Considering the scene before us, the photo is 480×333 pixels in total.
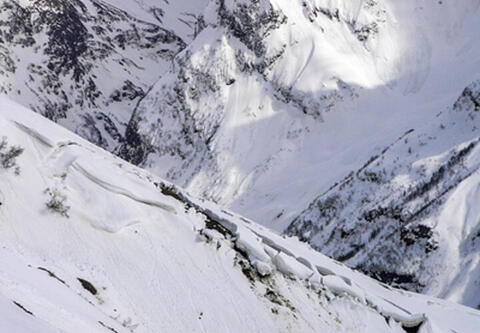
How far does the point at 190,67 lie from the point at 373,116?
164ft

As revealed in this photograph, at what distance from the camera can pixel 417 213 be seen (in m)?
107

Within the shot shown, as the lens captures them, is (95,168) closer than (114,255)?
No

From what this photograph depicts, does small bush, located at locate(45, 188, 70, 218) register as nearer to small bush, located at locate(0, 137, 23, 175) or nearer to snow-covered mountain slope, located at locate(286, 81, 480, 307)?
small bush, located at locate(0, 137, 23, 175)

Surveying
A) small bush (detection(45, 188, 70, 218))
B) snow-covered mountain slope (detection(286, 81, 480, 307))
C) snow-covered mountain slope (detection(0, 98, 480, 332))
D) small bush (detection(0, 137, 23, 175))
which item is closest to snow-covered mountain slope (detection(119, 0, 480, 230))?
snow-covered mountain slope (detection(286, 81, 480, 307))

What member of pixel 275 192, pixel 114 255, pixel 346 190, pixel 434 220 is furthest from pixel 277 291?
pixel 275 192

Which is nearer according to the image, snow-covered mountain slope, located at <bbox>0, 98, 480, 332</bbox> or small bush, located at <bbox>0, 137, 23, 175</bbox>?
snow-covered mountain slope, located at <bbox>0, 98, 480, 332</bbox>

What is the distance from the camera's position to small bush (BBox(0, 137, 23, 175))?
1936cm

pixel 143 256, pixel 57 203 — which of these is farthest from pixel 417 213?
pixel 57 203

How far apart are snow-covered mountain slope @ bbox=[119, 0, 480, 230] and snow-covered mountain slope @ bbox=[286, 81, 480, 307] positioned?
2386 cm

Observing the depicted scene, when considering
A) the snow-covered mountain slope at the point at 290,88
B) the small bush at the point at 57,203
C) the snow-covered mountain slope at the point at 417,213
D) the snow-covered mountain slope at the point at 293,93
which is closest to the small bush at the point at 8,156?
the small bush at the point at 57,203

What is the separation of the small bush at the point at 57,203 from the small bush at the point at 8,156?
45.2 inches

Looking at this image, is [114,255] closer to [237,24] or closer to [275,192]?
[275,192]

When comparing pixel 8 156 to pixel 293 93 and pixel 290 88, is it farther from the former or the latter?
pixel 290 88

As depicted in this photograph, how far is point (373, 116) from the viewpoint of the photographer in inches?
6471
